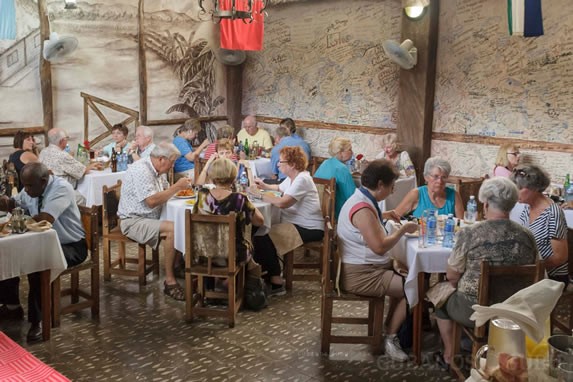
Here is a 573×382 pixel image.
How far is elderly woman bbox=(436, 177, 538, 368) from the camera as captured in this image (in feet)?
11.5

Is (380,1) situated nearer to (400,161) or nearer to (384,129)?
(384,129)

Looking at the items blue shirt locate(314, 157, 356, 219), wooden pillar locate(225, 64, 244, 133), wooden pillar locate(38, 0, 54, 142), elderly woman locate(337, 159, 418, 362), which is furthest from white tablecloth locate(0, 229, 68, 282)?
wooden pillar locate(225, 64, 244, 133)

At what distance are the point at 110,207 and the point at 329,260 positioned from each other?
231cm

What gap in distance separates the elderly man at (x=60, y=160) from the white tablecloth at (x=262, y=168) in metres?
2.21

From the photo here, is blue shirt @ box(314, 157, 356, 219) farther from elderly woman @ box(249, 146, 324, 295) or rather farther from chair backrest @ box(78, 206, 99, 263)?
chair backrest @ box(78, 206, 99, 263)

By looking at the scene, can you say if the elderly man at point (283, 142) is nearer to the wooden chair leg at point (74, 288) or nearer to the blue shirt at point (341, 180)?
the blue shirt at point (341, 180)

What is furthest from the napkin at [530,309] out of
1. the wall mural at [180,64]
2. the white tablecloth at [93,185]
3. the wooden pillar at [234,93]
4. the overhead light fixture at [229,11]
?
the wooden pillar at [234,93]

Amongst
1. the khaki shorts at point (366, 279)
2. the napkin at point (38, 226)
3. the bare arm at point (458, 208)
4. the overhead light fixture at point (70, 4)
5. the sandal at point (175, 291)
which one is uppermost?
the overhead light fixture at point (70, 4)

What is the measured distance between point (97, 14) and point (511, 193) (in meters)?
6.46

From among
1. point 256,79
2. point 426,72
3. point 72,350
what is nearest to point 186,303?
point 72,350

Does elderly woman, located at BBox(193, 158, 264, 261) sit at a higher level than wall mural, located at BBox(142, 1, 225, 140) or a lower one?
lower

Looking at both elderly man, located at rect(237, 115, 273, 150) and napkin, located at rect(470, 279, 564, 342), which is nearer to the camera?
napkin, located at rect(470, 279, 564, 342)

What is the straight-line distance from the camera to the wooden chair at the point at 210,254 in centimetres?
457

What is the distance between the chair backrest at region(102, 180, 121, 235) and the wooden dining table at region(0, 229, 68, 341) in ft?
3.90
